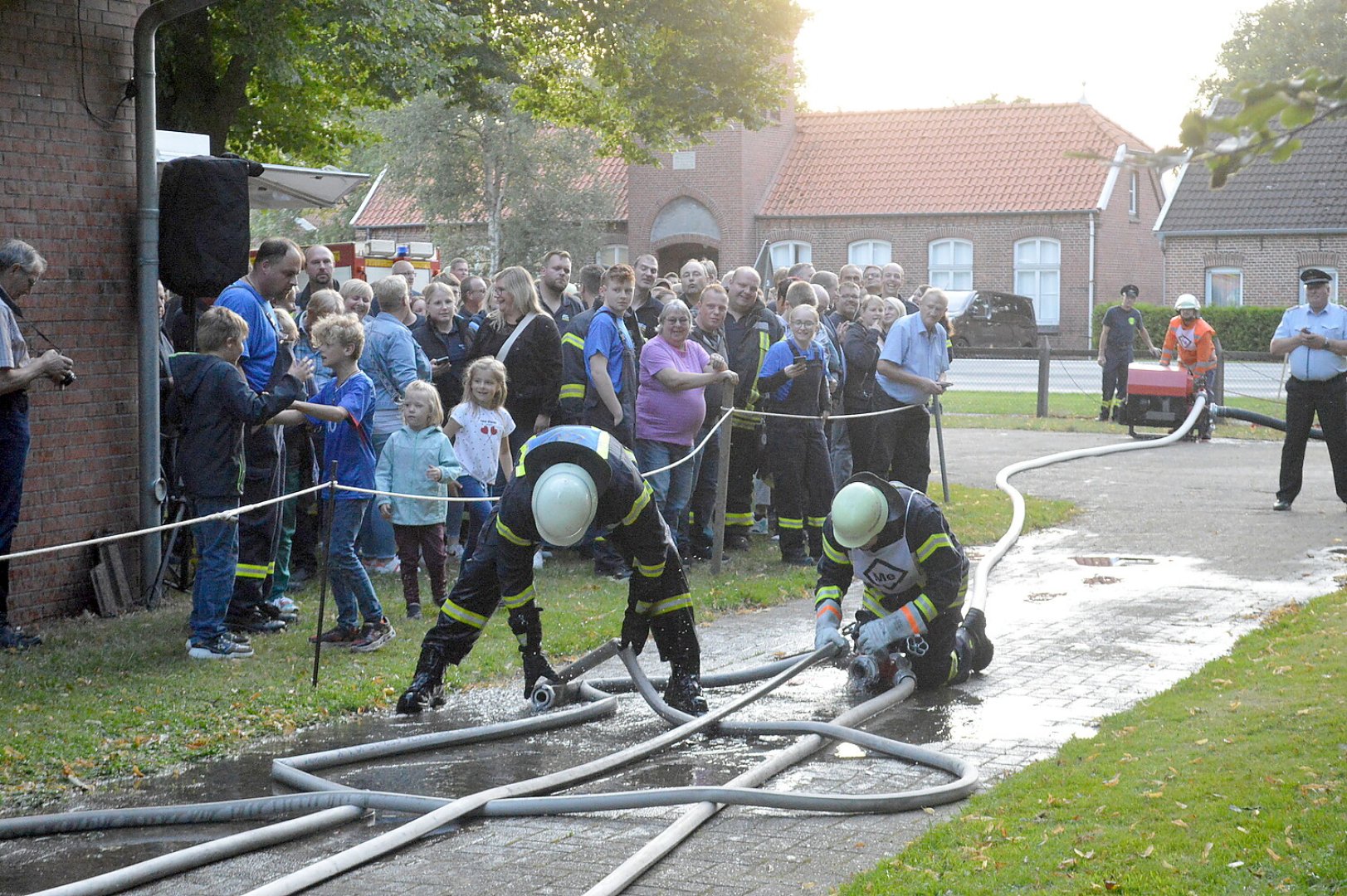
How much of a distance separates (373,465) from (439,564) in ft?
2.36

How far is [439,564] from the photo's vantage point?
888 cm

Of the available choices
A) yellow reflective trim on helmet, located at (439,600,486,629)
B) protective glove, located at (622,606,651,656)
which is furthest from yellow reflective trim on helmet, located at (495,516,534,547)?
protective glove, located at (622,606,651,656)

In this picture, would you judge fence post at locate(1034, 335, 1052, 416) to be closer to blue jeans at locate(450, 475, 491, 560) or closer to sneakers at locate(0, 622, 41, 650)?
blue jeans at locate(450, 475, 491, 560)

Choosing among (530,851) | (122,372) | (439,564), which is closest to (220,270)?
(122,372)

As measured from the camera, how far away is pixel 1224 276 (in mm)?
42750

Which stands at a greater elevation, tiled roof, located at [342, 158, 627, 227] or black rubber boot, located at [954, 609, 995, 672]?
tiled roof, located at [342, 158, 627, 227]

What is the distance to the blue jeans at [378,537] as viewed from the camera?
9930 mm

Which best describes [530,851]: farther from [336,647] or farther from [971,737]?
[336,647]

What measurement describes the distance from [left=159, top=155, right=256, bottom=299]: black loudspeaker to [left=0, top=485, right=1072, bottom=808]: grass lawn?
2146mm

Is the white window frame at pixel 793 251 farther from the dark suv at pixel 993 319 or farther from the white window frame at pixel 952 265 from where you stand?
the dark suv at pixel 993 319

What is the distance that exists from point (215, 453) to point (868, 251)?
40.2 meters

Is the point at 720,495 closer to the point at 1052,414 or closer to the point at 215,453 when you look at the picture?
the point at 215,453

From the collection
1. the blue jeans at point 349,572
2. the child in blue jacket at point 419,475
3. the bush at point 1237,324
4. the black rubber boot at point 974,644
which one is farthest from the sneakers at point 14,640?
the bush at point 1237,324

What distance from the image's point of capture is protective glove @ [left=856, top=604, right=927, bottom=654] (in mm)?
7121
